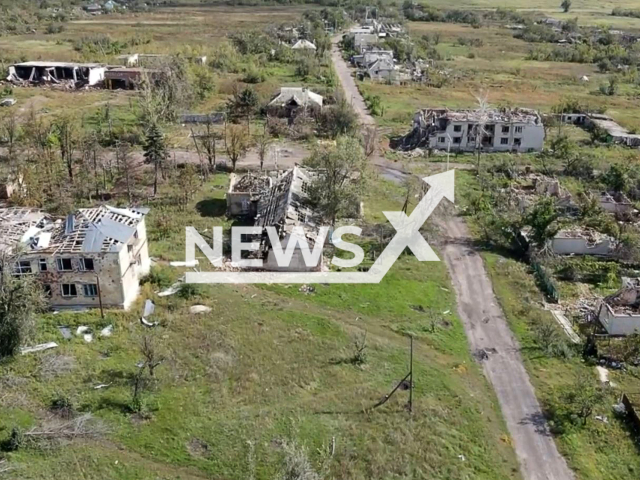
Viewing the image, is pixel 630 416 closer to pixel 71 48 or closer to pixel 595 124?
pixel 595 124

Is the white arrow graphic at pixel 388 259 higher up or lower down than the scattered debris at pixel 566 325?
higher up

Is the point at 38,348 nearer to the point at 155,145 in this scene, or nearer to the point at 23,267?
the point at 23,267

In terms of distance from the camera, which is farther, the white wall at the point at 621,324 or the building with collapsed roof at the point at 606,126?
the building with collapsed roof at the point at 606,126

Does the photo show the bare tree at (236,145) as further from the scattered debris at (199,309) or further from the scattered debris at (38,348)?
the scattered debris at (38,348)

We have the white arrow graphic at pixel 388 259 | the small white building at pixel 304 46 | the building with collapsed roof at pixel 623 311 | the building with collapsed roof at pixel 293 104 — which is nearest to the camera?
the building with collapsed roof at pixel 623 311

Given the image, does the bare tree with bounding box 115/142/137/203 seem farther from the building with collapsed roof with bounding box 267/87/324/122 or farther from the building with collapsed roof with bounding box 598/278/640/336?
the building with collapsed roof with bounding box 598/278/640/336

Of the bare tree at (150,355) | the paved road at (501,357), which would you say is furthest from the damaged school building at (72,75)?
the bare tree at (150,355)

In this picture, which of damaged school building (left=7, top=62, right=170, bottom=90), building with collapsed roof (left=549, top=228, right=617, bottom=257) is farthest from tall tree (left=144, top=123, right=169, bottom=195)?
damaged school building (left=7, top=62, right=170, bottom=90)

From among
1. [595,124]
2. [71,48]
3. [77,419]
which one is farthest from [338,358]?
[71,48]
